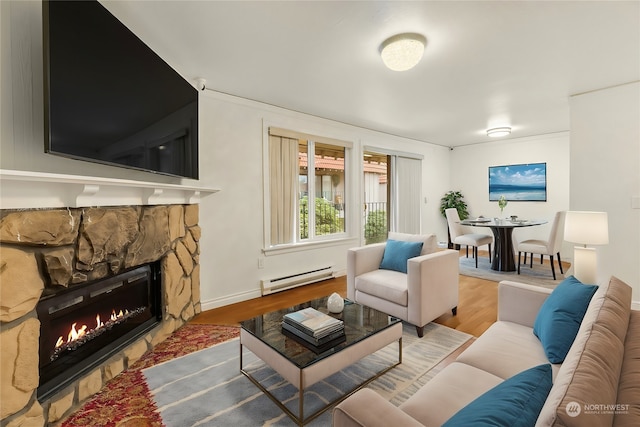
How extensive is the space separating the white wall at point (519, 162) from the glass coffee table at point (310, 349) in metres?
5.03

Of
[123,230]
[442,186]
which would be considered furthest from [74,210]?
[442,186]

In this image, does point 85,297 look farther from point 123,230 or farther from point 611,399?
point 611,399

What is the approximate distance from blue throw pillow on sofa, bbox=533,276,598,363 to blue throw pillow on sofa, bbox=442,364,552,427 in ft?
2.13

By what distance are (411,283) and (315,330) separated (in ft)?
3.82

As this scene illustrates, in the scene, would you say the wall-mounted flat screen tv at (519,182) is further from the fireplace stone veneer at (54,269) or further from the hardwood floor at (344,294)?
the fireplace stone veneer at (54,269)

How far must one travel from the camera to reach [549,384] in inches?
32.2

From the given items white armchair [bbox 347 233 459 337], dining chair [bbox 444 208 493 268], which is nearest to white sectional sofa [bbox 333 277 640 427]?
white armchair [bbox 347 233 459 337]

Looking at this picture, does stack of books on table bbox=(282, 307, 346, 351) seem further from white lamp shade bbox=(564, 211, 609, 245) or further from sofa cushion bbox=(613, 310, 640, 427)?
white lamp shade bbox=(564, 211, 609, 245)

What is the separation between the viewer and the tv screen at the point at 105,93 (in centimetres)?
142

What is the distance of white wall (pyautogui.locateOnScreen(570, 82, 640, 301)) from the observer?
3.04 m

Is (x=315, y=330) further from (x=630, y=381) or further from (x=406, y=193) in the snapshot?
(x=406, y=193)

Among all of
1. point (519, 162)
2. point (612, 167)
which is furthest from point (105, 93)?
point (519, 162)

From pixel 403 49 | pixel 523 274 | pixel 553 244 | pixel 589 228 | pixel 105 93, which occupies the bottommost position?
pixel 523 274

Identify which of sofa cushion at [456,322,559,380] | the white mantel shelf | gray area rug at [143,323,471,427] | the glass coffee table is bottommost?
gray area rug at [143,323,471,427]
